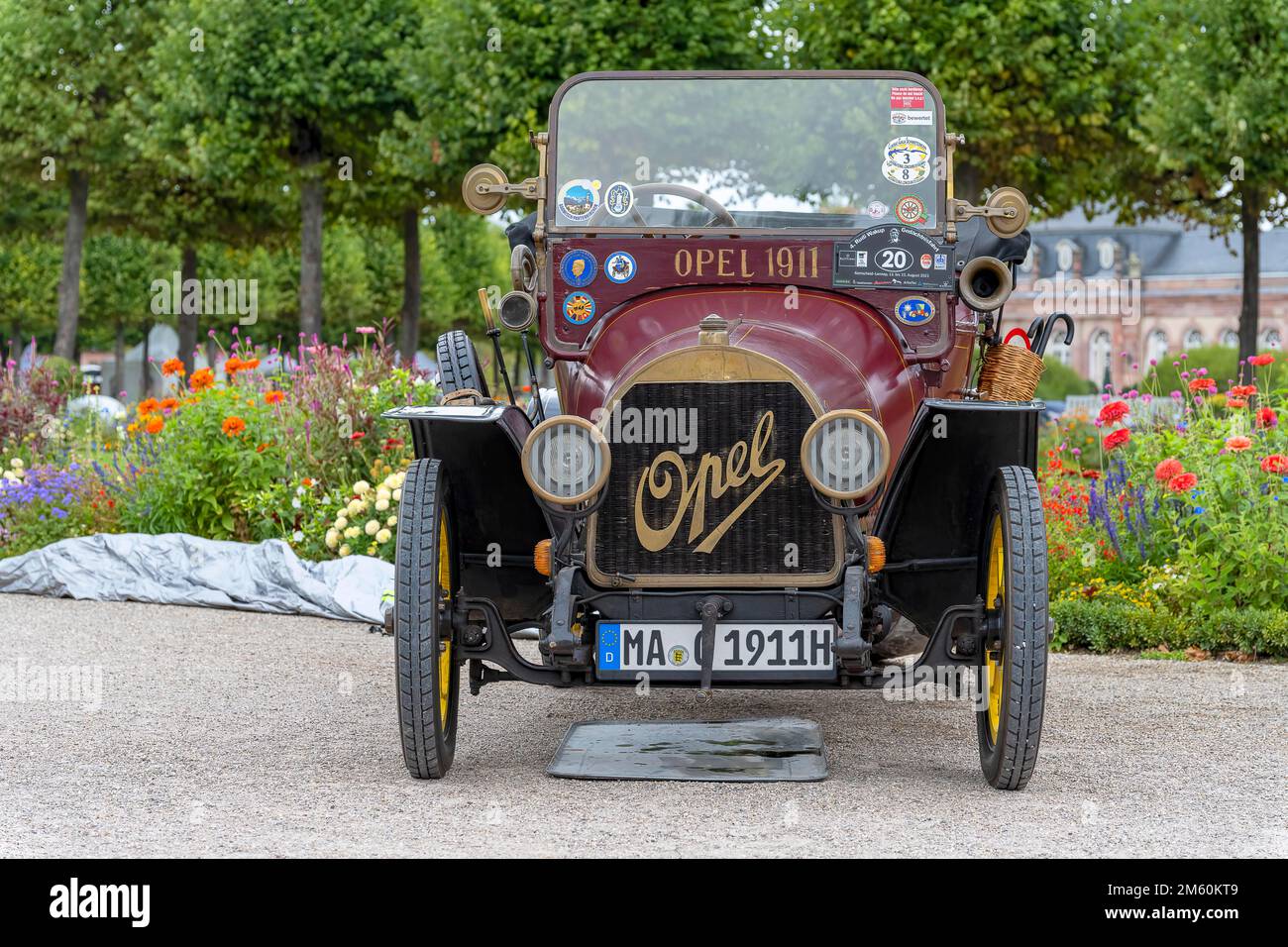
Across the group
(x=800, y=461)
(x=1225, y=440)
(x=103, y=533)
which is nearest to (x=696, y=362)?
(x=800, y=461)

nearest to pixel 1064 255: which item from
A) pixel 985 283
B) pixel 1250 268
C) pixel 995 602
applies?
pixel 1250 268

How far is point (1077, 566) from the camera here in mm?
8734

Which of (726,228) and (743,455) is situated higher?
(726,228)

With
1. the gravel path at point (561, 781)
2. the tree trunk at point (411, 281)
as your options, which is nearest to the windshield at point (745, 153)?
the gravel path at point (561, 781)

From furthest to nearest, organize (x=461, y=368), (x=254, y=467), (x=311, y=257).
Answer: (x=311, y=257) → (x=254, y=467) → (x=461, y=368)

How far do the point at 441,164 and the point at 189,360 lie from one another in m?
9.09

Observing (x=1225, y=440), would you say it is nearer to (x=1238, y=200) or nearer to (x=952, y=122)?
(x=952, y=122)

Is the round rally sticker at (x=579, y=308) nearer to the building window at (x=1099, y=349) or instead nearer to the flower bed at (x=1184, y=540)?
the flower bed at (x=1184, y=540)

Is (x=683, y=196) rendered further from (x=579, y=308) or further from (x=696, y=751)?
(x=696, y=751)

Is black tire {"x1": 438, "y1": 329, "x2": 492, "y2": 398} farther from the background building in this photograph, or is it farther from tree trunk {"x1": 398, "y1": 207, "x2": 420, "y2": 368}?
the background building

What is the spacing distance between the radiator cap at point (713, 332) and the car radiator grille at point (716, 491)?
0.46 ft

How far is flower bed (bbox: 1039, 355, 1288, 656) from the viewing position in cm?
788

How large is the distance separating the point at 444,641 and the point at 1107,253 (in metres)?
75.5

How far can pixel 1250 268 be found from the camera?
17.6 m
